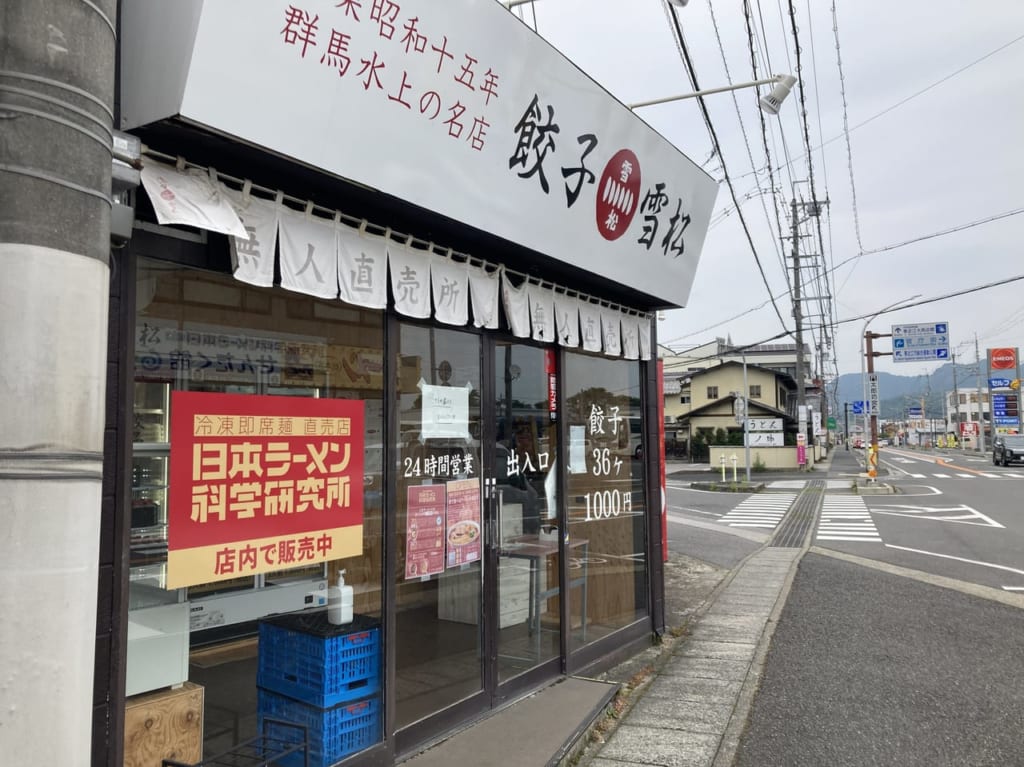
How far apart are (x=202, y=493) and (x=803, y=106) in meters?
12.0

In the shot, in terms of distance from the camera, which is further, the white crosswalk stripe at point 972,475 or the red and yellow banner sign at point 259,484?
the white crosswalk stripe at point 972,475

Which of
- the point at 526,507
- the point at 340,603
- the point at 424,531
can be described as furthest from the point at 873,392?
the point at 340,603

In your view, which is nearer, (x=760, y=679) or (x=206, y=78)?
(x=206, y=78)

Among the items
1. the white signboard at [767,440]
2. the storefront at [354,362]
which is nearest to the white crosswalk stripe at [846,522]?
the storefront at [354,362]

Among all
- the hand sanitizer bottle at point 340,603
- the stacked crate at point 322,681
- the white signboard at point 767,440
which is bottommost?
the stacked crate at point 322,681

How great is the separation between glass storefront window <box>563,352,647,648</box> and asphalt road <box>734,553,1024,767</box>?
61.8 inches

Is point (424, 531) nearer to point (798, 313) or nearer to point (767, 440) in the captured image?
point (798, 313)

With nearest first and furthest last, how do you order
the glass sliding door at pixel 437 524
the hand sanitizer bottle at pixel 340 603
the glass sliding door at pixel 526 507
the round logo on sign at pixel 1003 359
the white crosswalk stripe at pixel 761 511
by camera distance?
the hand sanitizer bottle at pixel 340 603 < the glass sliding door at pixel 437 524 < the glass sliding door at pixel 526 507 < the white crosswalk stripe at pixel 761 511 < the round logo on sign at pixel 1003 359

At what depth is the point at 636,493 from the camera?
759 centimetres

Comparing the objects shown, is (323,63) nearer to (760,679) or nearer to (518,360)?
(518,360)

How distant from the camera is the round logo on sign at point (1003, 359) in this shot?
2213 inches

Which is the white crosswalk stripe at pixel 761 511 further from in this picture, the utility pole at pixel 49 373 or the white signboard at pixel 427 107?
the utility pole at pixel 49 373

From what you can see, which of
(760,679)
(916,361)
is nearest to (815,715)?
(760,679)

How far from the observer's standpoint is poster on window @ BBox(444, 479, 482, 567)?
5.06 metres
